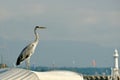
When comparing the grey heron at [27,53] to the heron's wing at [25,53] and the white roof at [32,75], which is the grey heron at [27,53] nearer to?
the heron's wing at [25,53]

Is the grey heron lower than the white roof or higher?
higher

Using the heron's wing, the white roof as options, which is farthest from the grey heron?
the white roof

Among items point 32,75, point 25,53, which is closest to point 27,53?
point 25,53

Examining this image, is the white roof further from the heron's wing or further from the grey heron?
the heron's wing

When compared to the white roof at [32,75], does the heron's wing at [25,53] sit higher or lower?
higher

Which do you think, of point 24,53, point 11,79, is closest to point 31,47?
point 24,53

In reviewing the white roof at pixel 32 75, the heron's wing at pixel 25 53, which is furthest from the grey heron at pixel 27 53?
the white roof at pixel 32 75

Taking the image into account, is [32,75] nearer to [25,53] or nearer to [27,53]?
[25,53]

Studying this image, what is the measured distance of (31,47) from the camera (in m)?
25.3

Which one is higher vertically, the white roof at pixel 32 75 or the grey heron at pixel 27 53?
the grey heron at pixel 27 53

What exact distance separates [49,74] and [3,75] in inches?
75.9

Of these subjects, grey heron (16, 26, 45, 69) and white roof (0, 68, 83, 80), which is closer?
white roof (0, 68, 83, 80)

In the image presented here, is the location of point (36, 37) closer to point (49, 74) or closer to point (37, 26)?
point (37, 26)

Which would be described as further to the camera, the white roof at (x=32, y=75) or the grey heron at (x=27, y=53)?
the grey heron at (x=27, y=53)
